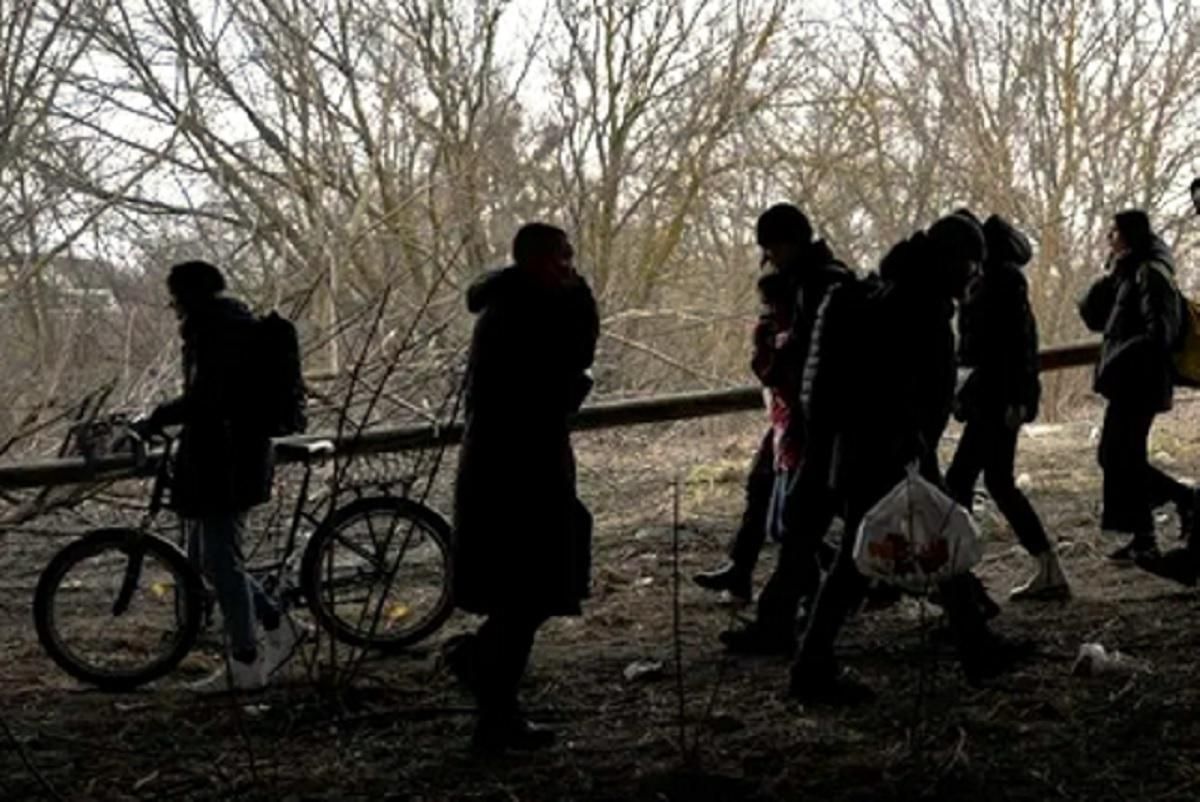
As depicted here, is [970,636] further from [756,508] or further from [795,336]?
[756,508]

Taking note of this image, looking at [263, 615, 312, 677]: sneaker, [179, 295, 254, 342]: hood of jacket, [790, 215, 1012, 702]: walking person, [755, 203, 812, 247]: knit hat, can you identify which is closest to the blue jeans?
[263, 615, 312, 677]: sneaker

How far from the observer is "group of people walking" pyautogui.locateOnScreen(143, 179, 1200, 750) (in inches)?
186

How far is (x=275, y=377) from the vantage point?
578cm

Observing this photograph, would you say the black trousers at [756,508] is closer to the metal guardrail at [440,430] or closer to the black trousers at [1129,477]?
the metal guardrail at [440,430]

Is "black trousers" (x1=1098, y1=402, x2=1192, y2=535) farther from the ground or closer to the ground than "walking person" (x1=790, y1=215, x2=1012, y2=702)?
closer to the ground

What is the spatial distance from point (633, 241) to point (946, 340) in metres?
9.72

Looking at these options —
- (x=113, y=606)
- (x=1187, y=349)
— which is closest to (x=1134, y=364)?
(x=1187, y=349)

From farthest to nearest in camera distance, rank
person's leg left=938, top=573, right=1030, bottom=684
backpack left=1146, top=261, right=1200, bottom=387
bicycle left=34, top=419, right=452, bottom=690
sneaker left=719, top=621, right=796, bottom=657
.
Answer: backpack left=1146, top=261, right=1200, bottom=387
bicycle left=34, top=419, right=452, bottom=690
sneaker left=719, top=621, right=796, bottom=657
person's leg left=938, top=573, right=1030, bottom=684

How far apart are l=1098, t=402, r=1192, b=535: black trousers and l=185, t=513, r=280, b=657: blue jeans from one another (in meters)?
3.68

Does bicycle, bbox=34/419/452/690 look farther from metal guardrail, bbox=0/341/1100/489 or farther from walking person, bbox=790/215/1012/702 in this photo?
walking person, bbox=790/215/1012/702

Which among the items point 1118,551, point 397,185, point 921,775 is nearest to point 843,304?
point 921,775

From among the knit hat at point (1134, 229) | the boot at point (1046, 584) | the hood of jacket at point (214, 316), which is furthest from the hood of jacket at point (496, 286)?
the knit hat at point (1134, 229)

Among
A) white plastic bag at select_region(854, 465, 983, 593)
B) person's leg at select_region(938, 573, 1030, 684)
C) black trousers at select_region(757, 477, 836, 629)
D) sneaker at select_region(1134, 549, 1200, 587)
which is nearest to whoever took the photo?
white plastic bag at select_region(854, 465, 983, 593)

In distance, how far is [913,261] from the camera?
501 cm
